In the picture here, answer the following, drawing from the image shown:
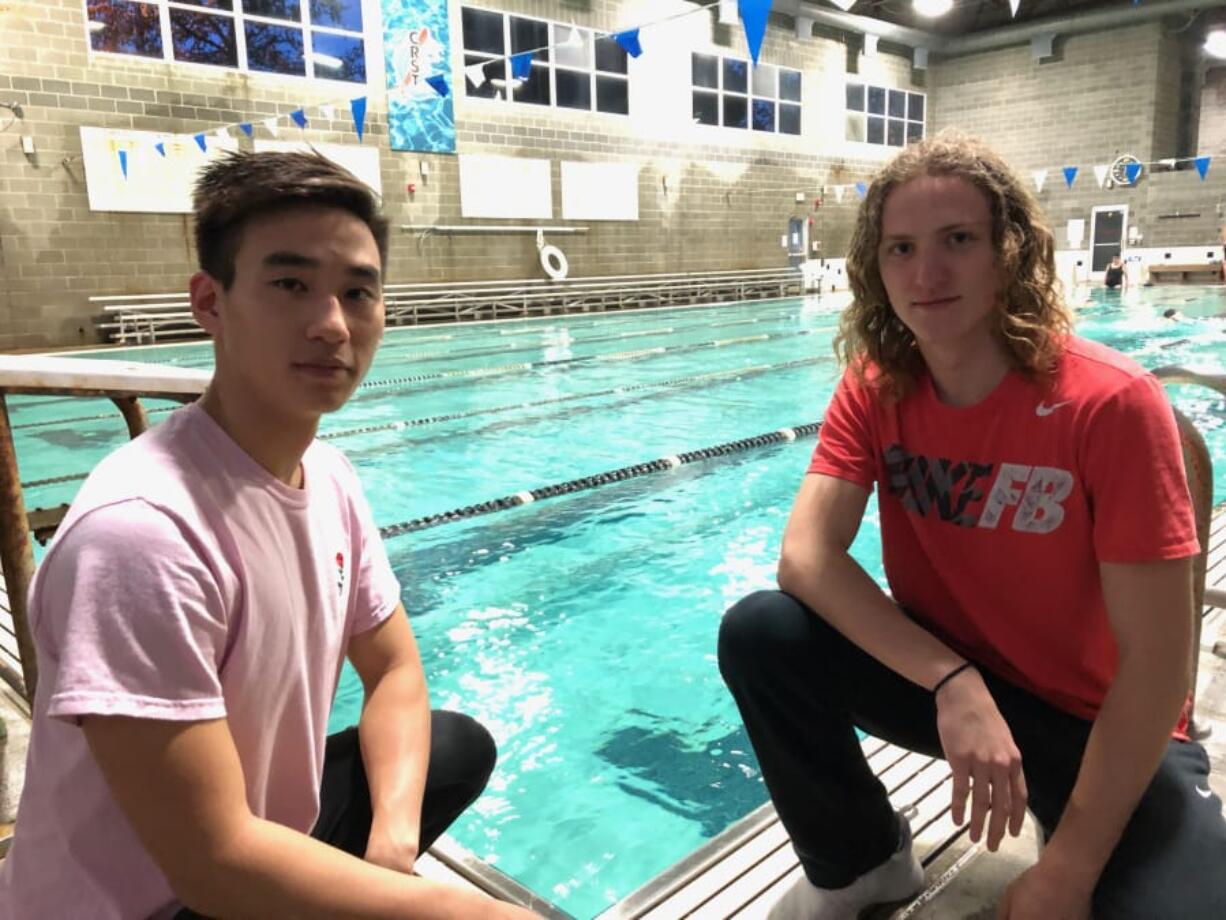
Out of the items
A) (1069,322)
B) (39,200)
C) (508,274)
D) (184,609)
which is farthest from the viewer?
(508,274)

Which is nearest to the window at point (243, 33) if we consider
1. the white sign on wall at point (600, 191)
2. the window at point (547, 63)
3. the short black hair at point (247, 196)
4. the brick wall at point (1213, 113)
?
the window at point (547, 63)

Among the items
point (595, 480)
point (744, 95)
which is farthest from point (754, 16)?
point (744, 95)

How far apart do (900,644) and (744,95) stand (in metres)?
18.9

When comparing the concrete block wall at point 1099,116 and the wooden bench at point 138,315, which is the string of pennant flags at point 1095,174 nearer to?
the concrete block wall at point 1099,116

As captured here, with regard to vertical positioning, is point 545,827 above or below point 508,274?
below

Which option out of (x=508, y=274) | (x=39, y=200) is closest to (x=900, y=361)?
(x=39, y=200)

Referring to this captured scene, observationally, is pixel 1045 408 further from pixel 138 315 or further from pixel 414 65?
pixel 414 65

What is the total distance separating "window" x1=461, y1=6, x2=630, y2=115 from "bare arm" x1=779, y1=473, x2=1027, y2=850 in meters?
13.9

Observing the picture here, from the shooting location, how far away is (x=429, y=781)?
130cm

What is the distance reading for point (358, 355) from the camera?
1036 mm

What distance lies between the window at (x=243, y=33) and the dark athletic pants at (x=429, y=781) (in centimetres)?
1304

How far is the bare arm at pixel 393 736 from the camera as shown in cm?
112

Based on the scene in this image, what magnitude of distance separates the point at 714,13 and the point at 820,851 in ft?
61.6

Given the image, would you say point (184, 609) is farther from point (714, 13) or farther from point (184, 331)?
point (714, 13)
